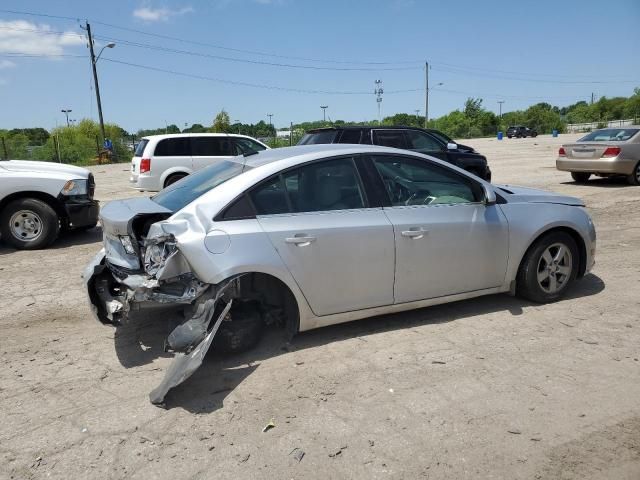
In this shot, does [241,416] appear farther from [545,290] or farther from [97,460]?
[545,290]

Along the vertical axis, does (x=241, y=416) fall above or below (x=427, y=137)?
below

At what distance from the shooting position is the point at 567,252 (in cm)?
480

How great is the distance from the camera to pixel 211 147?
42.4ft

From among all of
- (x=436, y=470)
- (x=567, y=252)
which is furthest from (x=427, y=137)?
(x=436, y=470)

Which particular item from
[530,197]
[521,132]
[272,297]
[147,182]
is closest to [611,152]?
[530,197]

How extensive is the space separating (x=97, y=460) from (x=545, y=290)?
155 inches

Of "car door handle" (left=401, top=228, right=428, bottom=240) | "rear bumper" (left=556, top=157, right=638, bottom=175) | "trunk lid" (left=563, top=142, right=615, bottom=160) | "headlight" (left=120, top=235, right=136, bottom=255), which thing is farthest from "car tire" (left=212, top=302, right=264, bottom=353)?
"trunk lid" (left=563, top=142, right=615, bottom=160)

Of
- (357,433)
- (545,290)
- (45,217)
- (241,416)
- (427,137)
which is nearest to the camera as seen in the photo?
(357,433)

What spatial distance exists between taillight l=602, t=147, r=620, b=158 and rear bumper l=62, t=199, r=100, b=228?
11701 mm

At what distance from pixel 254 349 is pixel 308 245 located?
95cm

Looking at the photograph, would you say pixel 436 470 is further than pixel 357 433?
No

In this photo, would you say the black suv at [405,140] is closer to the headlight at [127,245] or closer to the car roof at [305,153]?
the car roof at [305,153]

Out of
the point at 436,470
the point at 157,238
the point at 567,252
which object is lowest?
the point at 436,470

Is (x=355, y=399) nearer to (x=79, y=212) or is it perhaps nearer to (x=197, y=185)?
(x=197, y=185)
